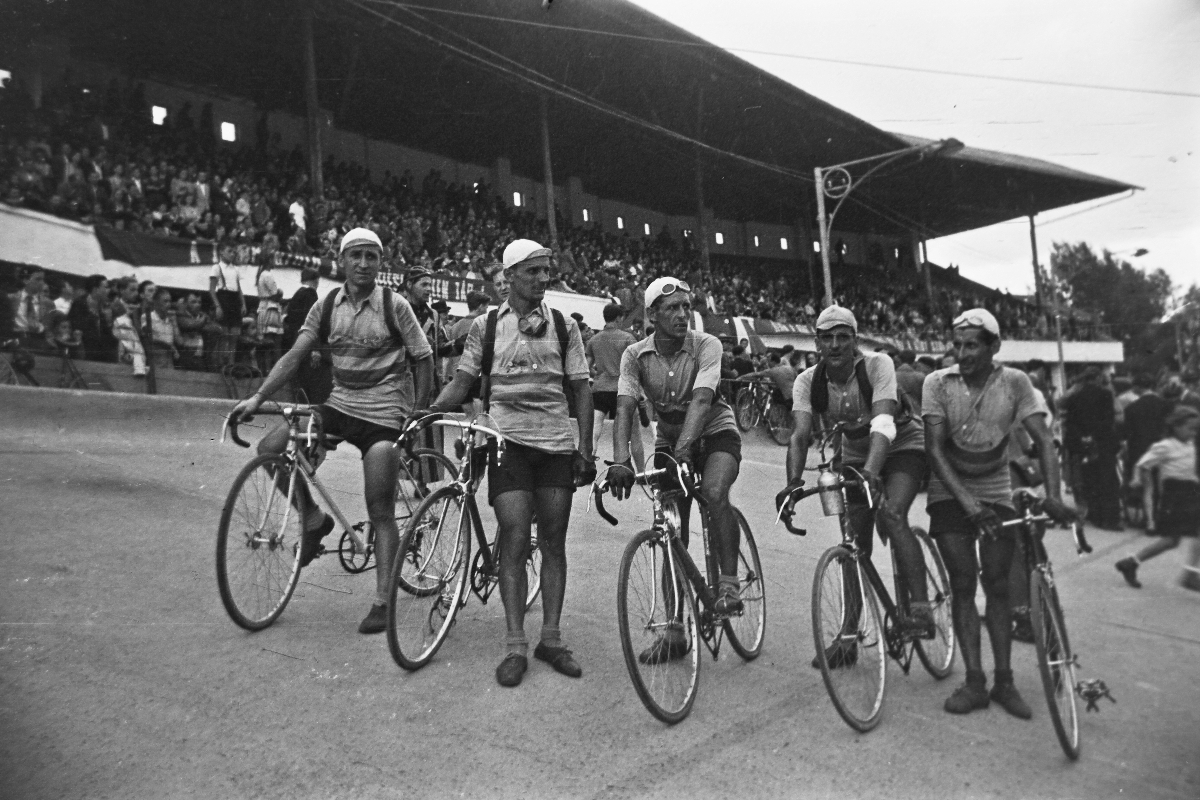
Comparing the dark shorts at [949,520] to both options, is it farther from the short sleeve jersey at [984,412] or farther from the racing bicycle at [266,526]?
the racing bicycle at [266,526]

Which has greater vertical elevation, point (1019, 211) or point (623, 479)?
point (1019, 211)

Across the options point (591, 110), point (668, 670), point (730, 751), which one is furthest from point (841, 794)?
point (591, 110)

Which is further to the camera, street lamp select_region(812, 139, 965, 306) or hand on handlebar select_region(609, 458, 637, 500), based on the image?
street lamp select_region(812, 139, 965, 306)

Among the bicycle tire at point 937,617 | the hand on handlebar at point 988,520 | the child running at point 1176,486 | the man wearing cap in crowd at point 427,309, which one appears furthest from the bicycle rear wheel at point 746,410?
the child running at point 1176,486

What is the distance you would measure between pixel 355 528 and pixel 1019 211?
11.7ft

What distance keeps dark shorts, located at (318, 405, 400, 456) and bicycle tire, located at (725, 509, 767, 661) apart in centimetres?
174

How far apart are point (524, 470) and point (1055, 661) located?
214 cm

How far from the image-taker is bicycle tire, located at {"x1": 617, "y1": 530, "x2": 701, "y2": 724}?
319cm

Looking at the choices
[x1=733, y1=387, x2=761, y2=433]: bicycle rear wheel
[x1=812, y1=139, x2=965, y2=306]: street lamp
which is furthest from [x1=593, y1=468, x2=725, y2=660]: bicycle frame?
[x1=733, y1=387, x2=761, y2=433]: bicycle rear wheel

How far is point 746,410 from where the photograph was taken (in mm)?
11008

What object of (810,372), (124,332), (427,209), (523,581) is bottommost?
(523,581)

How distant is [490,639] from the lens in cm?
411

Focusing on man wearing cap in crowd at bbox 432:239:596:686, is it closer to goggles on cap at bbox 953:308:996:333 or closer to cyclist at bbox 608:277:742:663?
cyclist at bbox 608:277:742:663

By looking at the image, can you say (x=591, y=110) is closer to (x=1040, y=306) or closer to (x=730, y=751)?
(x=1040, y=306)
